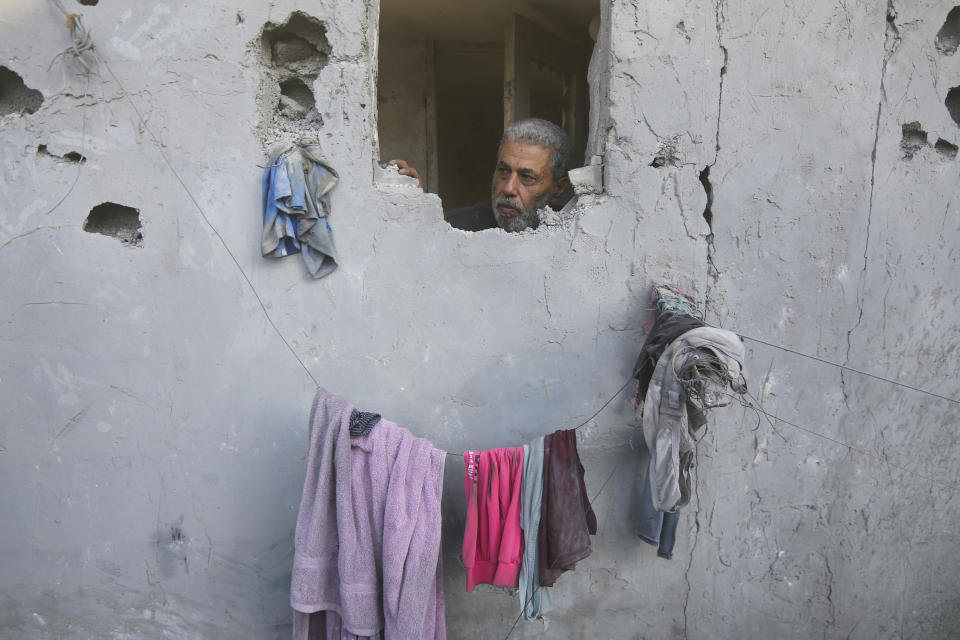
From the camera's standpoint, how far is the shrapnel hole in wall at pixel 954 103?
8.66 ft

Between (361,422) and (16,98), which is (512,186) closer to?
(361,422)

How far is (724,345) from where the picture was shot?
190cm

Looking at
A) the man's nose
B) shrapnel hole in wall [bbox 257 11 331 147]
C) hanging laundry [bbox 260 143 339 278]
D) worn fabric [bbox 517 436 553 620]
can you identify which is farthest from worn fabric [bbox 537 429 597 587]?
shrapnel hole in wall [bbox 257 11 331 147]

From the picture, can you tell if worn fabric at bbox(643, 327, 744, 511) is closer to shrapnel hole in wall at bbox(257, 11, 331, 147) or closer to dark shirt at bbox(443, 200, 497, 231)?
shrapnel hole in wall at bbox(257, 11, 331, 147)

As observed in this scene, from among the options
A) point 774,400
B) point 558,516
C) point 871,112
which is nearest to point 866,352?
point 774,400

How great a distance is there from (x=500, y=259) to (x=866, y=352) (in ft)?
4.98

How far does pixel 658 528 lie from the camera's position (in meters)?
2.47

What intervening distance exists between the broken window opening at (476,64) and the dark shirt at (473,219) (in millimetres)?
599

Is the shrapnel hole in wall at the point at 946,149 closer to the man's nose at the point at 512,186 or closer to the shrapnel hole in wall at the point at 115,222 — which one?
the man's nose at the point at 512,186

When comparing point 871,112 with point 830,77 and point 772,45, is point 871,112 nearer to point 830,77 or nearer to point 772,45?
point 830,77

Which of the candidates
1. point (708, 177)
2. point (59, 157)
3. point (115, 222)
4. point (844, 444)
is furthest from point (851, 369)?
point (59, 157)

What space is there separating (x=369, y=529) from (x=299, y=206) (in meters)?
1.16

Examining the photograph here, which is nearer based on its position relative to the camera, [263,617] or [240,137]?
[240,137]

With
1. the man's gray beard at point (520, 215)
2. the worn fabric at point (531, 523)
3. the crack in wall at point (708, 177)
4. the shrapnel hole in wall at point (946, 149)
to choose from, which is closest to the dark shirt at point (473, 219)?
the man's gray beard at point (520, 215)
